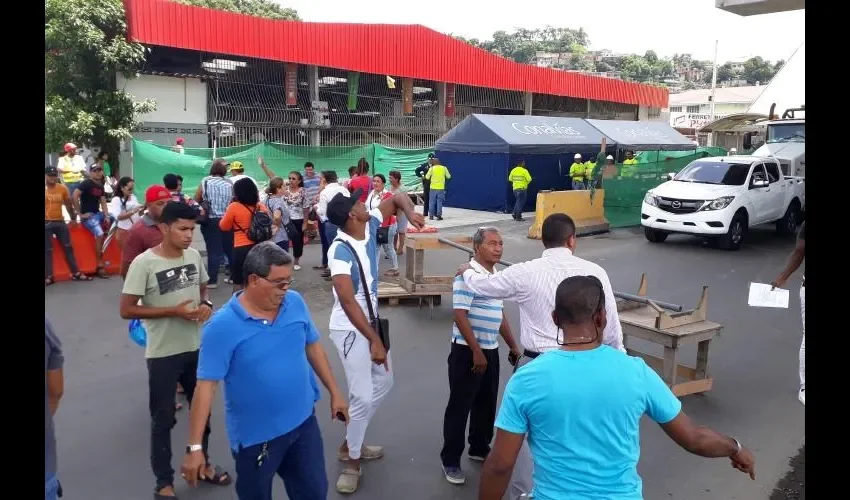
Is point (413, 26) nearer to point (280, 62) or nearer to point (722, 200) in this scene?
point (280, 62)

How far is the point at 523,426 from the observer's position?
7.73 feet

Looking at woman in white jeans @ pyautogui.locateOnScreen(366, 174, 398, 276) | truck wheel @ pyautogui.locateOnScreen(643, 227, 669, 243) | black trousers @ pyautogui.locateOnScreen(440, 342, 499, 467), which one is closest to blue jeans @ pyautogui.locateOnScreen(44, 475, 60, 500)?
black trousers @ pyautogui.locateOnScreen(440, 342, 499, 467)

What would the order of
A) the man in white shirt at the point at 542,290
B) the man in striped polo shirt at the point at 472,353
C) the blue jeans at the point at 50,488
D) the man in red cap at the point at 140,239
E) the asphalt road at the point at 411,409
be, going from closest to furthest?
the blue jeans at the point at 50,488
the man in white shirt at the point at 542,290
the man in striped polo shirt at the point at 472,353
the asphalt road at the point at 411,409
the man in red cap at the point at 140,239

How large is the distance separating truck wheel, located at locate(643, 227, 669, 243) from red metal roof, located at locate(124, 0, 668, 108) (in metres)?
13.6

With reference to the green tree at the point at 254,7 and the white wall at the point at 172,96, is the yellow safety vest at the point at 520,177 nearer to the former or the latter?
the white wall at the point at 172,96

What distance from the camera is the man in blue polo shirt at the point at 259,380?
3.01 metres

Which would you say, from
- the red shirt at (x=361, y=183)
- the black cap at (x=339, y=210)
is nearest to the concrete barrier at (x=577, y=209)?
the red shirt at (x=361, y=183)

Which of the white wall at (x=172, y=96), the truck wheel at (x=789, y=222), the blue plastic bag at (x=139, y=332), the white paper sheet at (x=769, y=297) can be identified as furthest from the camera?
the white wall at (x=172, y=96)

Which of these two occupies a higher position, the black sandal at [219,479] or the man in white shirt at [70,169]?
the man in white shirt at [70,169]

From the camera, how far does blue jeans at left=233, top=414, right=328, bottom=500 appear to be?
3.06m

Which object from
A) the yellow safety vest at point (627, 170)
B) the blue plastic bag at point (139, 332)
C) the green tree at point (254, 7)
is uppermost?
the green tree at point (254, 7)

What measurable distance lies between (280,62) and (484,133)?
29.1 feet

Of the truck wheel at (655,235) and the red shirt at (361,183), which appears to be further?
the truck wheel at (655,235)
